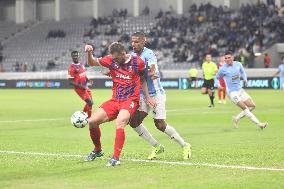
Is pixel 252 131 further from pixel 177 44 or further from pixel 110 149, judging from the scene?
pixel 177 44

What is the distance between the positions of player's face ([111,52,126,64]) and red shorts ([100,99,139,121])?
0.70 meters

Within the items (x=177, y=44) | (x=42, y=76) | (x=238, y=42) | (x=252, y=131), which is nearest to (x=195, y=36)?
(x=177, y=44)

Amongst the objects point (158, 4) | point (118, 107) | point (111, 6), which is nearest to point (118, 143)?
point (118, 107)

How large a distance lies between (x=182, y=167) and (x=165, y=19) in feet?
173

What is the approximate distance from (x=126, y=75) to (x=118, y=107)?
57cm

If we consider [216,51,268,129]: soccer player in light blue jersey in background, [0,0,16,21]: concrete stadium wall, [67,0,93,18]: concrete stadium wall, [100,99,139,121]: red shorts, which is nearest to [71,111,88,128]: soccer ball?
[100,99,139,121]: red shorts

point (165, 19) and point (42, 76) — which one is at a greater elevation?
point (165, 19)

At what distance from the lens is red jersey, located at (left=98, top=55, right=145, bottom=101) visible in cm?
1185

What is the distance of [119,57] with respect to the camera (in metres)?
11.7

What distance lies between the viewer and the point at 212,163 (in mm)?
11672

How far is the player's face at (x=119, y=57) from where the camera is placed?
1164 centimetres

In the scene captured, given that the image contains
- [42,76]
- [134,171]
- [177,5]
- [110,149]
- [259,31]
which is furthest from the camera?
[177,5]

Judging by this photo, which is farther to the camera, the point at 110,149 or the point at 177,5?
Answer: the point at 177,5

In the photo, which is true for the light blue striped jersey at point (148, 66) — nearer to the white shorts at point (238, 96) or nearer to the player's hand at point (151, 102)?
the player's hand at point (151, 102)
